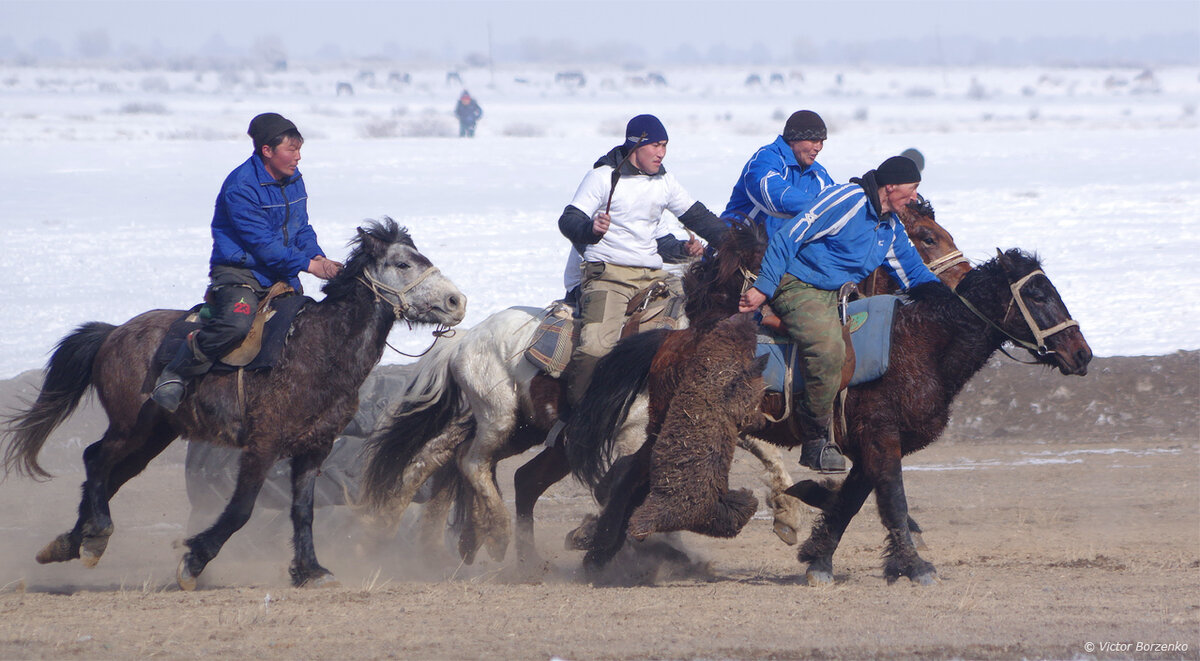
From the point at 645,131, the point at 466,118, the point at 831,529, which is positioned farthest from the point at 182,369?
the point at 466,118

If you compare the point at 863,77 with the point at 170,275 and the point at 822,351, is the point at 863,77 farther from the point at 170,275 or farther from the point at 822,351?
the point at 822,351

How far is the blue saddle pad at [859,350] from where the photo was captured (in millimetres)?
6449

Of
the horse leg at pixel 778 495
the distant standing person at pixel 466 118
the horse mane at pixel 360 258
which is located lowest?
the distant standing person at pixel 466 118

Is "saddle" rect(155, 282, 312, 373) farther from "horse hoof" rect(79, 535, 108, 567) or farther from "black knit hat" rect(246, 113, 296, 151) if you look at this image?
"horse hoof" rect(79, 535, 108, 567)

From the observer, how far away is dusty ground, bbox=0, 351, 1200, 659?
5.13m

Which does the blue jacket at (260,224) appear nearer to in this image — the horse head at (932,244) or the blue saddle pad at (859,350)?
the blue saddle pad at (859,350)

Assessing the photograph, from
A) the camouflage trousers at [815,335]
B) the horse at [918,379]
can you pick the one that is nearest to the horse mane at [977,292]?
the horse at [918,379]

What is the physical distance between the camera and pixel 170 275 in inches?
634

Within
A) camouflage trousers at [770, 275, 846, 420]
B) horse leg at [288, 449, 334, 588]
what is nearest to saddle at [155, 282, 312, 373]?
horse leg at [288, 449, 334, 588]

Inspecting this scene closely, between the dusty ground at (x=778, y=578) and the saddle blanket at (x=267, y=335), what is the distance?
3.95ft

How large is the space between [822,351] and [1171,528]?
11.4ft

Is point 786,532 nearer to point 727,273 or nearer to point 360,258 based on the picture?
point 727,273

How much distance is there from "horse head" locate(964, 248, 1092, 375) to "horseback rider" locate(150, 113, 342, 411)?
355 cm

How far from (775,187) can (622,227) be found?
3.11ft
